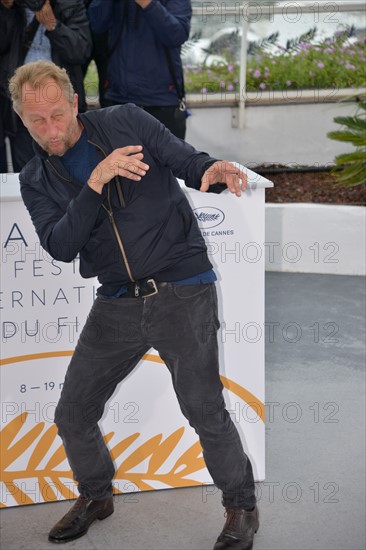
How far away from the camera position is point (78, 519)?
388cm

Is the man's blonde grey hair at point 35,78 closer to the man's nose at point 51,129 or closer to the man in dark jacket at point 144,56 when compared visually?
the man's nose at point 51,129

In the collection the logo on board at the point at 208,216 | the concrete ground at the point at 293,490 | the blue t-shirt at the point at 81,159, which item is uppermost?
the blue t-shirt at the point at 81,159

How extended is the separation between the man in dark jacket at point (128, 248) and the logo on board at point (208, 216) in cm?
31

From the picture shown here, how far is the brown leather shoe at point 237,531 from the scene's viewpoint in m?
3.72

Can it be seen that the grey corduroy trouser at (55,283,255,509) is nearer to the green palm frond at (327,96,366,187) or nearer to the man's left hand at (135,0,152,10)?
the man's left hand at (135,0,152,10)

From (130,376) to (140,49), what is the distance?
2.46 metres

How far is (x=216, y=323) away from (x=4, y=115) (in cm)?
257

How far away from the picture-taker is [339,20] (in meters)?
8.64

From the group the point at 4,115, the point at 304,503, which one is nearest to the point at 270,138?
the point at 4,115

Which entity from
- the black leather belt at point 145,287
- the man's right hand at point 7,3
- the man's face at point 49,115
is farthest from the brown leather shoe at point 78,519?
the man's right hand at point 7,3

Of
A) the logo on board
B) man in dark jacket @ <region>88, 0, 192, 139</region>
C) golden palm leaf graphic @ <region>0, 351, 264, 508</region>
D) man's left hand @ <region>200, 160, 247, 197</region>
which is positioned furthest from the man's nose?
man in dark jacket @ <region>88, 0, 192, 139</region>

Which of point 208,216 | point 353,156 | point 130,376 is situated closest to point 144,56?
point 208,216

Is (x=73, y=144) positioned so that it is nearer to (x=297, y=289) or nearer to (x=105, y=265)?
(x=105, y=265)

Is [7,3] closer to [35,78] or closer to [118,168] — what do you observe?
[35,78]
